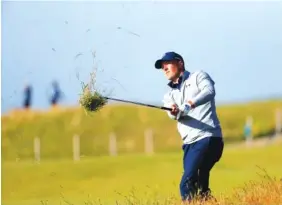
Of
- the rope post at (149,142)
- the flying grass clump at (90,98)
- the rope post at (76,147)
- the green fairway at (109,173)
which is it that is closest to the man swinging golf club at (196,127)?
the flying grass clump at (90,98)

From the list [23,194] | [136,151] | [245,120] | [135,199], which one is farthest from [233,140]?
[135,199]

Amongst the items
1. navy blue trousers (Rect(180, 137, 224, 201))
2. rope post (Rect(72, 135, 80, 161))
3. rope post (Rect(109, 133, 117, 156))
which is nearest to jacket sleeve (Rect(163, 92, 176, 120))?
navy blue trousers (Rect(180, 137, 224, 201))

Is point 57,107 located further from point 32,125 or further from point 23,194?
point 23,194

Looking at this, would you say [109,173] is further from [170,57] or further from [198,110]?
[198,110]

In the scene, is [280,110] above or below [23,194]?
above

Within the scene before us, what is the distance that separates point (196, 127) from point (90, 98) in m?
1.16

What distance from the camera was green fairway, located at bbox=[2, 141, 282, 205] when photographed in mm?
12695

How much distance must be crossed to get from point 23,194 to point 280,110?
609 cm

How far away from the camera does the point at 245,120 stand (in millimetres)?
18359

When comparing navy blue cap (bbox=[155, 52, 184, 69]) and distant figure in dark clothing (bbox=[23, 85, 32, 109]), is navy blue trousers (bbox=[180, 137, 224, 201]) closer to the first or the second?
Answer: navy blue cap (bbox=[155, 52, 184, 69])

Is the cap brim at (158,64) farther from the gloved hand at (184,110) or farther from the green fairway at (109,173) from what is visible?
the green fairway at (109,173)

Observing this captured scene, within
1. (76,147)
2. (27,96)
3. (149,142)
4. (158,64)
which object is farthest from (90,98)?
(149,142)

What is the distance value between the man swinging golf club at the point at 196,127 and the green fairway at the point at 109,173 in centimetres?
351

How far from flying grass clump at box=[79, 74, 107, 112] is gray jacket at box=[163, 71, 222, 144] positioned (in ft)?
2.59
